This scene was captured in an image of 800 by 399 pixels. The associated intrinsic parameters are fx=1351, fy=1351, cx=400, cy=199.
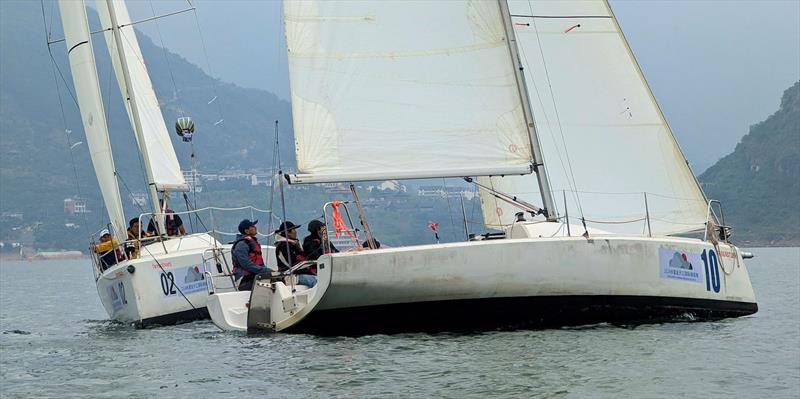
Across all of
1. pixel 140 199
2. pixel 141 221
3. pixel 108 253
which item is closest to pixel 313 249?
pixel 141 221

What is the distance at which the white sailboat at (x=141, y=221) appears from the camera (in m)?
19.5

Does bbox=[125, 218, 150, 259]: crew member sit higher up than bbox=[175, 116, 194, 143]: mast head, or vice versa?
bbox=[175, 116, 194, 143]: mast head

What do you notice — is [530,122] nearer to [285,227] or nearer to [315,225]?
[315,225]

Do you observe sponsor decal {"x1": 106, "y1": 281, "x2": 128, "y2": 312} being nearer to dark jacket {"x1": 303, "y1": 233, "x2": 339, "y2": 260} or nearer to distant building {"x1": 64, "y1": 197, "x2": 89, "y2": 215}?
dark jacket {"x1": 303, "y1": 233, "x2": 339, "y2": 260}

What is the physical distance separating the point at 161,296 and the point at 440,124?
238 inches

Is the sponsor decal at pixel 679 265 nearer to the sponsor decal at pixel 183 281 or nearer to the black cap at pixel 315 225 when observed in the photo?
the black cap at pixel 315 225

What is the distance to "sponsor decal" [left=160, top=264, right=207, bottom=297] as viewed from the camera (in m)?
19.6

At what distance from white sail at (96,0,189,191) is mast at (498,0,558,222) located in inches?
328

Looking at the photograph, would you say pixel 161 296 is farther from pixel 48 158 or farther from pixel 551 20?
pixel 48 158

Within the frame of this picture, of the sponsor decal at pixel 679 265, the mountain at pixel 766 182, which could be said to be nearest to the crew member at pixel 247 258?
the sponsor decal at pixel 679 265

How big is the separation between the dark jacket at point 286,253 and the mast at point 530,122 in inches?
117

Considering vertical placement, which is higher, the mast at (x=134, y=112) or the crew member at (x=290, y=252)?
the mast at (x=134, y=112)

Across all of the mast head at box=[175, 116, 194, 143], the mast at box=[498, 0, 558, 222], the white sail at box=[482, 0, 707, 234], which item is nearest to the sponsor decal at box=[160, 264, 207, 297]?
the white sail at box=[482, 0, 707, 234]

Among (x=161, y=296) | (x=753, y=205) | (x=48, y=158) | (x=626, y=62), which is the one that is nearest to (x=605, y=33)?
(x=626, y=62)
